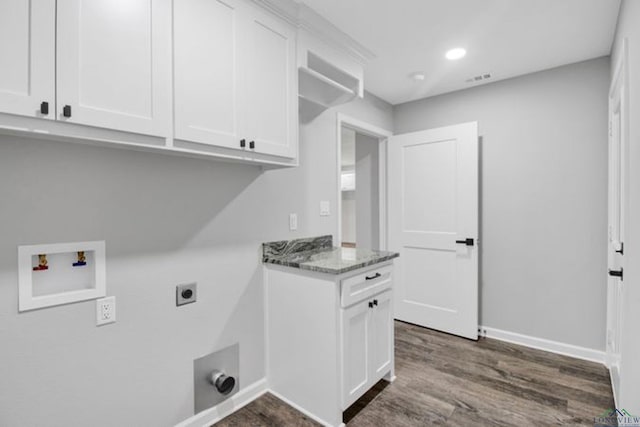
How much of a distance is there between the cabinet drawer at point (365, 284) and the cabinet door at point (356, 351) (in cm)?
5

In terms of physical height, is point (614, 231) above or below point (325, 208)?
below

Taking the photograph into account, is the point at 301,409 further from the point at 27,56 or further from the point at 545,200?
the point at 545,200

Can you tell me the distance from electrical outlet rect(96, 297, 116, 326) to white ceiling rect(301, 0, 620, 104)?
1.95 meters

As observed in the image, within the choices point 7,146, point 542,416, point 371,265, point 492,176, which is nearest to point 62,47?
point 7,146

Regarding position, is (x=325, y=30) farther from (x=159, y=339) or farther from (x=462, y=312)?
(x=462, y=312)

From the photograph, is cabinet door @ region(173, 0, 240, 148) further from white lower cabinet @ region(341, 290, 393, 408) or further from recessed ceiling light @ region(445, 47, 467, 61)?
recessed ceiling light @ region(445, 47, 467, 61)

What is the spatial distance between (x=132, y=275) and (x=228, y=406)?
3.40 feet

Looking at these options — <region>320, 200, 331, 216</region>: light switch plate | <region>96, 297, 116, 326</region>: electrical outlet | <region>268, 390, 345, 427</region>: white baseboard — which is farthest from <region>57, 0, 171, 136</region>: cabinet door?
<region>268, 390, 345, 427</region>: white baseboard

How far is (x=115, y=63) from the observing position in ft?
3.96

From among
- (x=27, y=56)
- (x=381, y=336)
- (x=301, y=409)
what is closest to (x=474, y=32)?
(x=381, y=336)

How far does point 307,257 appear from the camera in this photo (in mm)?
2182

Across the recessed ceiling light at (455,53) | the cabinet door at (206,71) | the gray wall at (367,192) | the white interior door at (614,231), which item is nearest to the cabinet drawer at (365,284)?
the cabinet door at (206,71)

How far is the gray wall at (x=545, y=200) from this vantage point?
102 inches

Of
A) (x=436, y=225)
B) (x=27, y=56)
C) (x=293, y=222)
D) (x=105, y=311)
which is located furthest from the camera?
(x=436, y=225)
